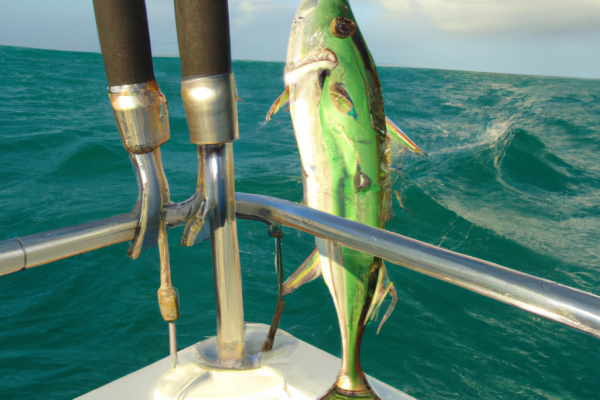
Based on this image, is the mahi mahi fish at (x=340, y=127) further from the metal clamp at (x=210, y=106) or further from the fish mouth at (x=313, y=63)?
the metal clamp at (x=210, y=106)

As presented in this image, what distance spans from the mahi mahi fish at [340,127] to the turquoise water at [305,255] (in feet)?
0.52

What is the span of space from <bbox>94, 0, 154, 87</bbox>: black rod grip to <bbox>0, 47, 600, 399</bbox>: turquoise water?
0.36 meters

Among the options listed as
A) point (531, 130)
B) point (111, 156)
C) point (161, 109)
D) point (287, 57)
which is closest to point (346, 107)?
point (287, 57)

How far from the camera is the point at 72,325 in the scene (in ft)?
13.9

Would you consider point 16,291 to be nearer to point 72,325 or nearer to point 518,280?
point 72,325

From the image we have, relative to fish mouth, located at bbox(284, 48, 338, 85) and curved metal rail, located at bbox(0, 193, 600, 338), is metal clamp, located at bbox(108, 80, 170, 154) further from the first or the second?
fish mouth, located at bbox(284, 48, 338, 85)

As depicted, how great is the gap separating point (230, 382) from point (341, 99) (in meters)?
0.71

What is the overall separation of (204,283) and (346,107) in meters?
4.33

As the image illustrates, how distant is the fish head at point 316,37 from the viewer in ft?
2.81

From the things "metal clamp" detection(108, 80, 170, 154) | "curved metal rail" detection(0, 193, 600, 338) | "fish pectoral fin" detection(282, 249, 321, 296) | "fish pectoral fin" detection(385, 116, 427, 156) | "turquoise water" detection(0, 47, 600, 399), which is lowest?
"turquoise water" detection(0, 47, 600, 399)

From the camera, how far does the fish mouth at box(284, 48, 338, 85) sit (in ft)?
2.80

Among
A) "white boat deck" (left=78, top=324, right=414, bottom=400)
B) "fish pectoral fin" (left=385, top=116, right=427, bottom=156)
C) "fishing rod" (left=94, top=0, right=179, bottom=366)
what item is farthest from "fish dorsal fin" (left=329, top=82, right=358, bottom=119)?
"white boat deck" (left=78, top=324, right=414, bottom=400)

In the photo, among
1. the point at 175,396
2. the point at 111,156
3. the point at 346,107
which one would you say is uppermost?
→ the point at 346,107

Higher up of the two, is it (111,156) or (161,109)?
(161,109)
